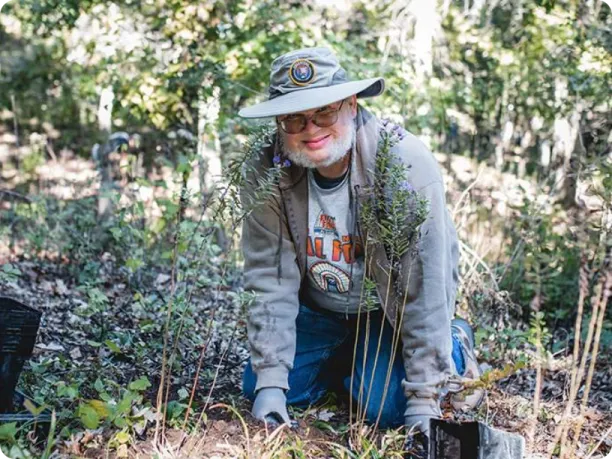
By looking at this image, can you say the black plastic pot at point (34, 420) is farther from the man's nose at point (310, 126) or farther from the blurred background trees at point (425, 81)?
the blurred background trees at point (425, 81)

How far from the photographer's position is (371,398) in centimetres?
352

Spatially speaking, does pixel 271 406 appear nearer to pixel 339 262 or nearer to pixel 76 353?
pixel 339 262

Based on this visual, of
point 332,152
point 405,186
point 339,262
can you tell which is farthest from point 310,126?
point 339,262

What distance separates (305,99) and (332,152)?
25cm

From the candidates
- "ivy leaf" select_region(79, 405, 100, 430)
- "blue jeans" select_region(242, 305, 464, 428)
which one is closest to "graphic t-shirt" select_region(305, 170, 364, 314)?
"blue jeans" select_region(242, 305, 464, 428)

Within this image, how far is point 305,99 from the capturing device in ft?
10.3

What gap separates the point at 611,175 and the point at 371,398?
213 centimetres

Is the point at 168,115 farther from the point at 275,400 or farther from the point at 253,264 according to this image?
the point at 275,400

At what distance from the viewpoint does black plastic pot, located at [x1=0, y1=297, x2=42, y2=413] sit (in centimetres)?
266

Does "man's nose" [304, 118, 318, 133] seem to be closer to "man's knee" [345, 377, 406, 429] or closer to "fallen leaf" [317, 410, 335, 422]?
"man's knee" [345, 377, 406, 429]

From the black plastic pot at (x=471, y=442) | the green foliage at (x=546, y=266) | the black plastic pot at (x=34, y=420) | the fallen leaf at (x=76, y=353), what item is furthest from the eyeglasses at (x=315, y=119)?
the green foliage at (x=546, y=266)

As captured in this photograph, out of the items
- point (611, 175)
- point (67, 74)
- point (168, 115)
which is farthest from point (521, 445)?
point (67, 74)

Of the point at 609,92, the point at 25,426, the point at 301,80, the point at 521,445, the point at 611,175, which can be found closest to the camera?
the point at 521,445

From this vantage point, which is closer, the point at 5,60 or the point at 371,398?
the point at 371,398
